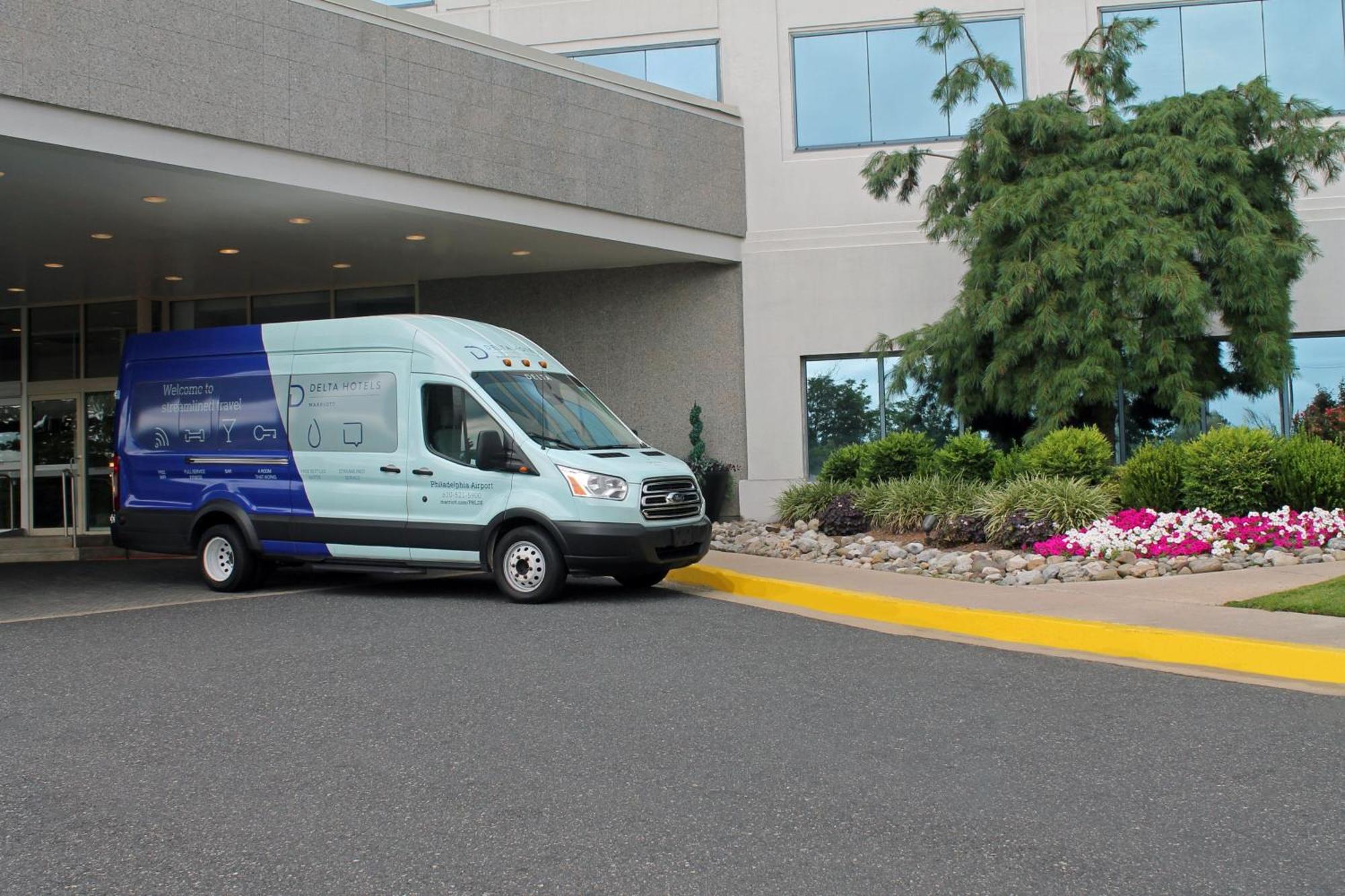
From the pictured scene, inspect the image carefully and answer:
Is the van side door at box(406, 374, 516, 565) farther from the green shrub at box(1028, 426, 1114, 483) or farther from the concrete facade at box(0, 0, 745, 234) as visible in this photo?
the green shrub at box(1028, 426, 1114, 483)

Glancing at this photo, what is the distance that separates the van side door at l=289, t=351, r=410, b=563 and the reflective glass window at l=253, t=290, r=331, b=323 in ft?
30.8

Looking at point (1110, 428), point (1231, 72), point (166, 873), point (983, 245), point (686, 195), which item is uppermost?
point (1231, 72)

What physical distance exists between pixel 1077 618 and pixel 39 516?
1861 cm

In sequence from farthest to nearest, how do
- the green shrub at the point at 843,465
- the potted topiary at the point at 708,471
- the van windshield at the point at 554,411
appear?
the potted topiary at the point at 708,471 → the green shrub at the point at 843,465 → the van windshield at the point at 554,411

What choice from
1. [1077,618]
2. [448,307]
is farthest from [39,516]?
[1077,618]

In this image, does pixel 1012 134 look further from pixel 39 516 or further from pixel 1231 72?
pixel 39 516

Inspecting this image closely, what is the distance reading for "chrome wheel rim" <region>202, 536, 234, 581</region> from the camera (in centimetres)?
1312

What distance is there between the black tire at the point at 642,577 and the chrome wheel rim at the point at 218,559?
13.0 ft

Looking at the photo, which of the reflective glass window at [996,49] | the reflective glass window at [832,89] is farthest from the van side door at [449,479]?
the reflective glass window at [996,49]

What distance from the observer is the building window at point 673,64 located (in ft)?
69.4

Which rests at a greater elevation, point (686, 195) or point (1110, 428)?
point (686, 195)

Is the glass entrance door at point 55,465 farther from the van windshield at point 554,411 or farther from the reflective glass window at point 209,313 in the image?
the van windshield at point 554,411

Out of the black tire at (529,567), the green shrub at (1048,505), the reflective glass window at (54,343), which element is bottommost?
the black tire at (529,567)

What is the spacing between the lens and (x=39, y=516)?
21.8 meters
